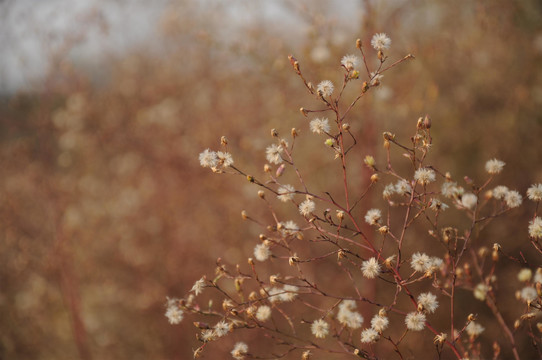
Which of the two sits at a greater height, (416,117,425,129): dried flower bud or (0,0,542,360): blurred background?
(0,0,542,360): blurred background

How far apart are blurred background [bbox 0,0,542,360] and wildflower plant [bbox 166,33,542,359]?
0.89ft

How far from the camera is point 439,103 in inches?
143

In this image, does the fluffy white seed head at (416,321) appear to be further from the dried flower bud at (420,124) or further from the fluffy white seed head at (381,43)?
the fluffy white seed head at (381,43)

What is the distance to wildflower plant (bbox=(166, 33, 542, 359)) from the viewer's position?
111 cm

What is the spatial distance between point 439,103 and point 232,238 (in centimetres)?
251

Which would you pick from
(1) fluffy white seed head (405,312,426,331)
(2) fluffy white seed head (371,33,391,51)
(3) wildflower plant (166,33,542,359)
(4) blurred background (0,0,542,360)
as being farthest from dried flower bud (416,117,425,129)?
(4) blurred background (0,0,542,360)

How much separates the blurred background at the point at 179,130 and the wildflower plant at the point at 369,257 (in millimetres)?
270

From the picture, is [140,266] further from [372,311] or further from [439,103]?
[439,103]

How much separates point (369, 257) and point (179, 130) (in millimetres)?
2418

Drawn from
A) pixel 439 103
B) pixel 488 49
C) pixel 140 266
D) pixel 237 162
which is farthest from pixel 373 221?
pixel 140 266

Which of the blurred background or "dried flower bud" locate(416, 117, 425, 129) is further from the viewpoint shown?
the blurred background

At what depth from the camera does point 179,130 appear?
13.6 feet

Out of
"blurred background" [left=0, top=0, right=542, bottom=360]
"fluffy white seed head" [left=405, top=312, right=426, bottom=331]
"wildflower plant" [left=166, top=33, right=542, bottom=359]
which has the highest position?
"blurred background" [left=0, top=0, right=542, bottom=360]

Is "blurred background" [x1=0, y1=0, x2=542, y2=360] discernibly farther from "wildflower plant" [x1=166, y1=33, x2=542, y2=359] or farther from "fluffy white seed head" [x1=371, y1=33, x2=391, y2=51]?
"fluffy white seed head" [x1=371, y1=33, x2=391, y2=51]
